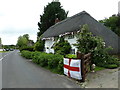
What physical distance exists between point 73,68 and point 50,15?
33816 mm

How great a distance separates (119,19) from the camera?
28234 millimetres

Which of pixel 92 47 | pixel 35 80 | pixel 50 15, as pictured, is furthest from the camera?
pixel 50 15

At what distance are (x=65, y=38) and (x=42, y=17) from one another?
78.9ft

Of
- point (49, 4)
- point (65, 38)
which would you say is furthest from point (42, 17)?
point (65, 38)

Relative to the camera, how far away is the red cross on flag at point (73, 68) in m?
7.29

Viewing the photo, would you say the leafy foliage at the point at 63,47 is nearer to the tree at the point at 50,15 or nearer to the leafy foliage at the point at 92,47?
the leafy foliage at the point at 92,47

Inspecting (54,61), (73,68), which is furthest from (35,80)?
(54,61)

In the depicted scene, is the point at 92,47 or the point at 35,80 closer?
the point at 35,80

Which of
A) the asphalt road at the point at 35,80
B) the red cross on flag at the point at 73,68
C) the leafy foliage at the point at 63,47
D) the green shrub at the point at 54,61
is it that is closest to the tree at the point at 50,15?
the leafy foliage at the point at 63,47

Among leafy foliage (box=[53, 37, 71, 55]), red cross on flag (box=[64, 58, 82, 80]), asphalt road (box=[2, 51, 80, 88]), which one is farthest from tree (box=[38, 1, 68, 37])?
red cross on flag (box=[64, 58, 82, 80])

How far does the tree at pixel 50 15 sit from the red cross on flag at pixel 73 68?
32082 millimetres

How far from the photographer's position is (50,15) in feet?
131

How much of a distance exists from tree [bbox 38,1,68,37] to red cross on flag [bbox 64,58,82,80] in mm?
32082

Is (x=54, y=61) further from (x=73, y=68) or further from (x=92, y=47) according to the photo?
(x=73, y=68)
